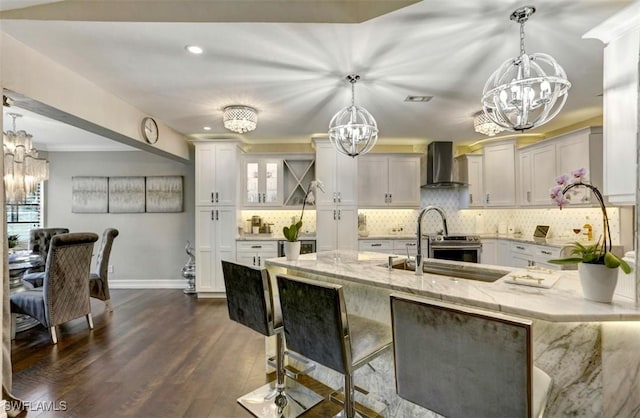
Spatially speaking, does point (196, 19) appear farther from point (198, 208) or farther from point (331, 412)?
point (198, 208)

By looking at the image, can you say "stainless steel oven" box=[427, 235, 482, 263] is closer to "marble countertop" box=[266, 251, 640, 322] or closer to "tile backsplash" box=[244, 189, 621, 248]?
"tile backsplash" box=[244, 189, 621, 248]

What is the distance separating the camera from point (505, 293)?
1475mm

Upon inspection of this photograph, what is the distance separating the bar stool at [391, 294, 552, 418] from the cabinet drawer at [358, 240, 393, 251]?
11.9 ft

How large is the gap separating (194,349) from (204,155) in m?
2.98

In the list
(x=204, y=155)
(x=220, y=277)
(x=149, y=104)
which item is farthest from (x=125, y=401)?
(x=204, y=155)

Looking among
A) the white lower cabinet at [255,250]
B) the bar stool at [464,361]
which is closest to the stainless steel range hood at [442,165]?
the white lower cabinet at [255,250]

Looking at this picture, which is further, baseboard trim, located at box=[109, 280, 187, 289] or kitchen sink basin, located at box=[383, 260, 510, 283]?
baseboard trim, located at box=[109, 280, 187, 289]

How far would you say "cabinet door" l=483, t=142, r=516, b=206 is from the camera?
15.6ft

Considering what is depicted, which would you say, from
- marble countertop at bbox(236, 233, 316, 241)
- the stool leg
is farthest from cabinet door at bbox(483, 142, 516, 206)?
the stool leg

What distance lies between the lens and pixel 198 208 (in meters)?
4.84

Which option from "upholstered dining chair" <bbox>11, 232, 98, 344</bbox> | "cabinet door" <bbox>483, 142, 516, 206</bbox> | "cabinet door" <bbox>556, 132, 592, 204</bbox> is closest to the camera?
"upholstered dining chair" <bbox>11, 232, 98, 344</bbox>

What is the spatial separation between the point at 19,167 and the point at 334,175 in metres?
4.00

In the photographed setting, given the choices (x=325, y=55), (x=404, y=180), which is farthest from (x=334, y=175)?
(x=325, y=55)

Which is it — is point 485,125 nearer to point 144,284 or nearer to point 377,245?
point 377,245
